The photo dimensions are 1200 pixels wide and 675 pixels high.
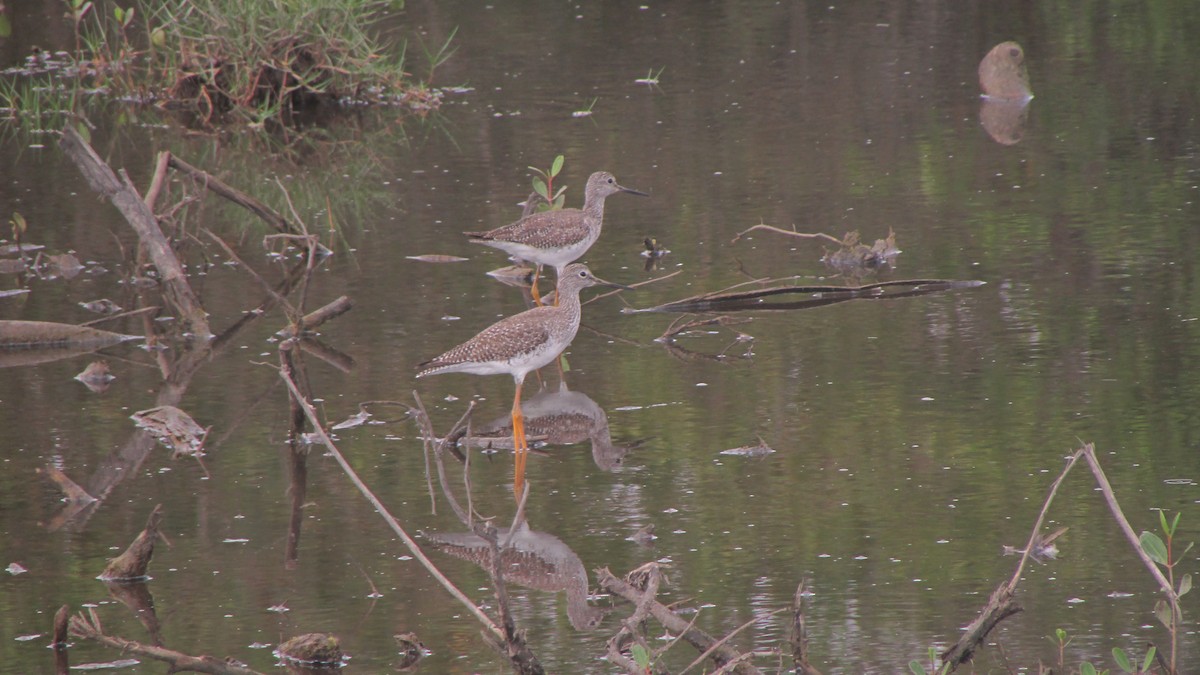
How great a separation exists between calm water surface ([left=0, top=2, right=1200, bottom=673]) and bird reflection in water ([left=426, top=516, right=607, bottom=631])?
0.09 m

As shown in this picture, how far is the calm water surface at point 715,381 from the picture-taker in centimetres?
687

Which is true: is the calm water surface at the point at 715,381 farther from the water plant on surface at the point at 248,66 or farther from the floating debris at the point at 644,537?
the water plant on surface at the point at 248,66

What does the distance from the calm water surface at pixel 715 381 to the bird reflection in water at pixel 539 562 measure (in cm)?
9

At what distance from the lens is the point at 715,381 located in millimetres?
9812

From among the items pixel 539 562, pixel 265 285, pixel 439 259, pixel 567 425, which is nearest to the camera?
pixel 539 562

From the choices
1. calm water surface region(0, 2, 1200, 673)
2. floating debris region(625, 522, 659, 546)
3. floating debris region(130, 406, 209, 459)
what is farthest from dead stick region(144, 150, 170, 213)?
floating debris region(625, 522, 659, 546)

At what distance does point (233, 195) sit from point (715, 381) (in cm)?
412

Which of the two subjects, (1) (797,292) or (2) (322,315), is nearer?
(2) (322,315)

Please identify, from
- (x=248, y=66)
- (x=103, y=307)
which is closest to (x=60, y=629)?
(x=103, y=307)

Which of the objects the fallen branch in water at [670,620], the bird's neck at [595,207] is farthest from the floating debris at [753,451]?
the bird's neck at [595,207]

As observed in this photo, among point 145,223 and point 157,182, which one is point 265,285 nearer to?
point 145,223

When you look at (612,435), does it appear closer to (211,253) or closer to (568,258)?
(568,258)

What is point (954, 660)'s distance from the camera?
5.46m

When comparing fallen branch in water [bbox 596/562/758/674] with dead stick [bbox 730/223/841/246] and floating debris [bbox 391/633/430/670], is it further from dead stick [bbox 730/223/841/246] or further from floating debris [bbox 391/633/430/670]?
dead stick [bbox 730/223/841/246]
